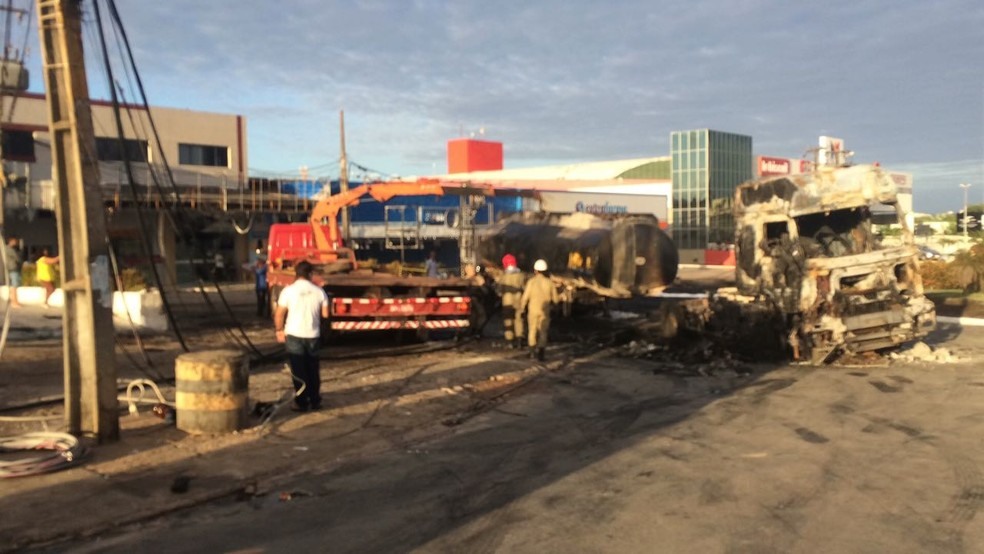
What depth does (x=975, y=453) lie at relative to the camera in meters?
7.48

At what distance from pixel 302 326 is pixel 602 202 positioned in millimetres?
41258

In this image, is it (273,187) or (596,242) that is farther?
(273,187)

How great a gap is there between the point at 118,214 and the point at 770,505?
3186 centimetres

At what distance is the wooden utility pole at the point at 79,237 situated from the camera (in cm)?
763

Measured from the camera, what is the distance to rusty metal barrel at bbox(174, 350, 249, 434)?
8094 mm

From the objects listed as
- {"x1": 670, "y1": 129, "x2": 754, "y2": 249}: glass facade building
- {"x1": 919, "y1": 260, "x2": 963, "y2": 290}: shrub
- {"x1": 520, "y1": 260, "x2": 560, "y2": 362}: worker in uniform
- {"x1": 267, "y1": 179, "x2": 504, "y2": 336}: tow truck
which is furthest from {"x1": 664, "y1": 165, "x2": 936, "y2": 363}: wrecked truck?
{"x1": 670, "y1": 129, "x2": 754, "y2": 249}: glass facade building

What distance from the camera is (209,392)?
811 cm

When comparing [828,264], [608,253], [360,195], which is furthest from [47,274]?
[828,264]

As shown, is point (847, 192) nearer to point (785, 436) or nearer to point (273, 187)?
point (785, 436)

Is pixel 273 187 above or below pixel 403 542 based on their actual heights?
above

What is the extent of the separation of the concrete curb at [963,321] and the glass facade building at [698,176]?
3702cm

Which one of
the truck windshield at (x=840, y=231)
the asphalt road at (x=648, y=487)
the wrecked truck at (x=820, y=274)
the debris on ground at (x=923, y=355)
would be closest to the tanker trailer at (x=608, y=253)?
the wrecked truck at (x=820, y=274)

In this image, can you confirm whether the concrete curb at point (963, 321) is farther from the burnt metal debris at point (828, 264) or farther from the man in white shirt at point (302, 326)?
the man in white shirt at point (302, 326)

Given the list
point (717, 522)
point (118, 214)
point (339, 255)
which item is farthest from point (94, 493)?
point (118, 214)
